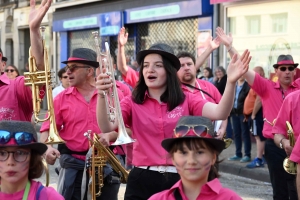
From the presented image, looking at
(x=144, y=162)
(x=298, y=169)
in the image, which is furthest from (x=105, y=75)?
(x=298, y=169)

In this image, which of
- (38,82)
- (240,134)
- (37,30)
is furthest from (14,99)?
(240,134)

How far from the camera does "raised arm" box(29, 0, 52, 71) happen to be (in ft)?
16.0

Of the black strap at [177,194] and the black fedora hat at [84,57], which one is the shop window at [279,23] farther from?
the black strap at [177,194]

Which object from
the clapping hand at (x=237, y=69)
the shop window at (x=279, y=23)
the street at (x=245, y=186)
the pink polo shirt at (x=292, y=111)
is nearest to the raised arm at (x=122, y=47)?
the pink polo shirt at (x=292, y=111)

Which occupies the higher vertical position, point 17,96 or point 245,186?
point 17,96

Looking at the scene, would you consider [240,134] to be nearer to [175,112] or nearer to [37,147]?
[175,112]

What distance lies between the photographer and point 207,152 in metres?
3.87

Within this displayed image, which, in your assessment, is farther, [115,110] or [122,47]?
[122,47]

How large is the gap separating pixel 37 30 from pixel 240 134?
29.8 feet

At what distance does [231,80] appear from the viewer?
15.1ft

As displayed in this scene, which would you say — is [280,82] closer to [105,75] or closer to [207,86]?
[207,86]

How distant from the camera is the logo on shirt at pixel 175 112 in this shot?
506 centimetres

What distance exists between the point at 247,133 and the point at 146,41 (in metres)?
9.27

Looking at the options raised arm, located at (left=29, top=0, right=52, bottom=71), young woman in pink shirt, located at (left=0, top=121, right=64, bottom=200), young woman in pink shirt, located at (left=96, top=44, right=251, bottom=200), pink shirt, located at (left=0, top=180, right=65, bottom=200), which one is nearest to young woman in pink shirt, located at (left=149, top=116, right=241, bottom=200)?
pink shirt, located at (left=0, top=180, right=65, bottom=200)
